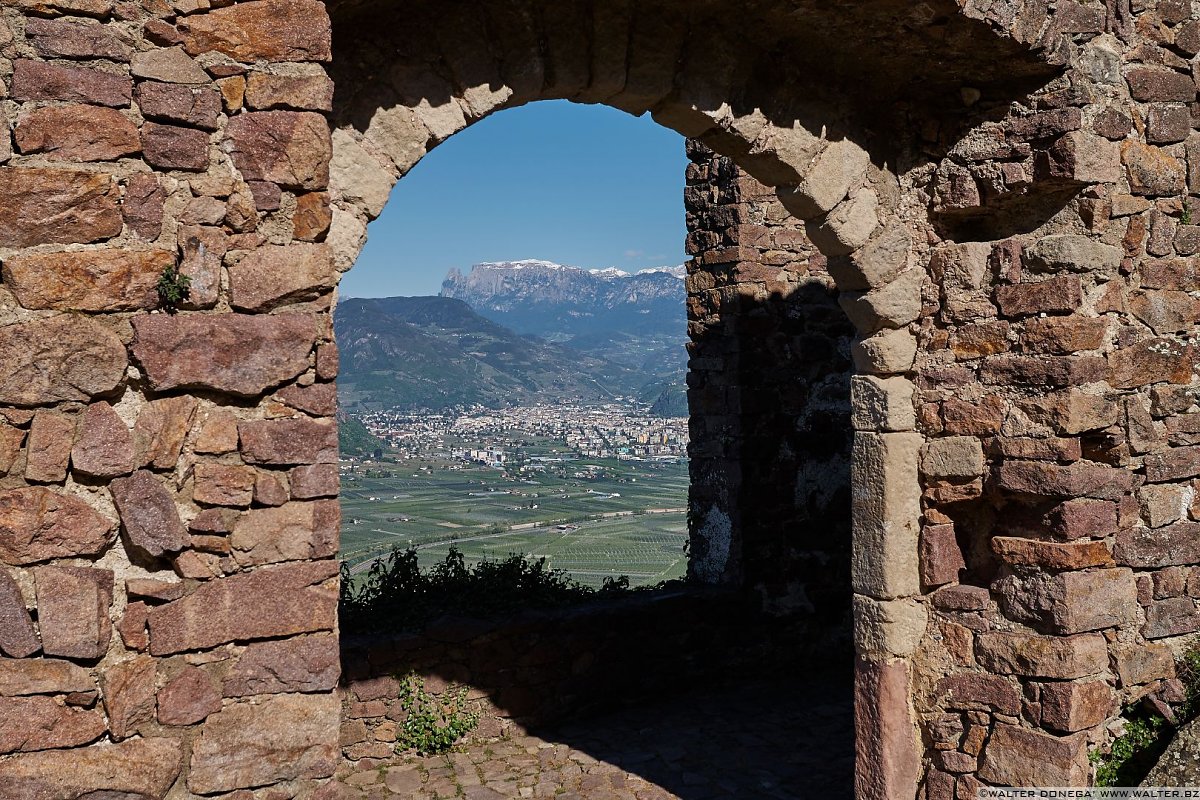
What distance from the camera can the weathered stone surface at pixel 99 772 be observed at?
7.52 feet

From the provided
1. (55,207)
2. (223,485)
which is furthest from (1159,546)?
(55,207)

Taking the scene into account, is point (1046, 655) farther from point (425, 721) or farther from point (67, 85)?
point (67, 85)

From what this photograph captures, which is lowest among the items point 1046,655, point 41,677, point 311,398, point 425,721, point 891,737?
point 425,721

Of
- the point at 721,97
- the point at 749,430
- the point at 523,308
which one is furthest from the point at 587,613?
the point at 523,308

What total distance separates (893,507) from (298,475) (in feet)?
8.89

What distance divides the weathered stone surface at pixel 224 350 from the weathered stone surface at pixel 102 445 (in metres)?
0.13

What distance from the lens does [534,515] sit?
44.9 feet

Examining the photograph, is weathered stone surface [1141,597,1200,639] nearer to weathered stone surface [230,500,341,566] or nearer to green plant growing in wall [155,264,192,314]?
weathered stone surface [230,500,341,566]

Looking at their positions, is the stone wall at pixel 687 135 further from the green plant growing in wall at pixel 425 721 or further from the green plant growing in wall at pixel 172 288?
the green plant growing in wall at pixel 425 721

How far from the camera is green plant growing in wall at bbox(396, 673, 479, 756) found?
5797mm

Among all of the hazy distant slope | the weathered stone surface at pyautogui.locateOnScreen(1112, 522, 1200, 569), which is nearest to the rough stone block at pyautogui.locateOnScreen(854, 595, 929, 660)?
the weathered stone surface at pyautogui.locateOnScreen(1112, 522, 1200, 569)

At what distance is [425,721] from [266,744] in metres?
3.47

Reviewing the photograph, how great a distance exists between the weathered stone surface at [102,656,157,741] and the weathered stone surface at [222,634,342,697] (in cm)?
18

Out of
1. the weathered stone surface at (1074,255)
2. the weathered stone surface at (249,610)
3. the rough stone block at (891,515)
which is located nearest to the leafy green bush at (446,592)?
the rough stone block at (891,515)
